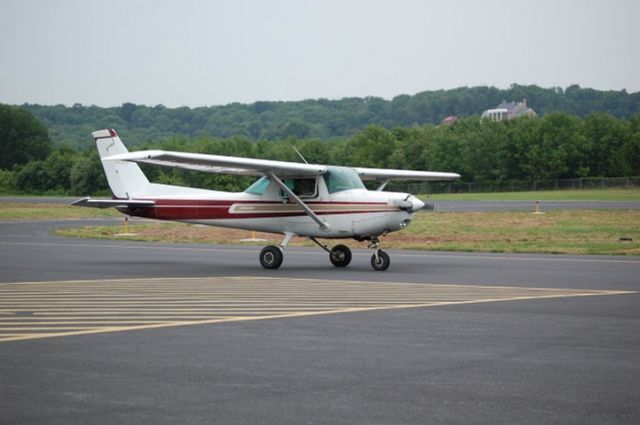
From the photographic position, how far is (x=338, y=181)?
25.5 metres

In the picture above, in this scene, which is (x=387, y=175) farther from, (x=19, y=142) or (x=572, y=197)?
(x=19, y=142)

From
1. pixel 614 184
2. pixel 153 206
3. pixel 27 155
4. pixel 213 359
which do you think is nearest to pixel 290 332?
pixel 213 359

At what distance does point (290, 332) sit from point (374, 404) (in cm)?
457

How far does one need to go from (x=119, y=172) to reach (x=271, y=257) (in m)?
6.06

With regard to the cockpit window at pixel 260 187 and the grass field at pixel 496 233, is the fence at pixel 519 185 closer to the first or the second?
the grass field at pixel 496 233

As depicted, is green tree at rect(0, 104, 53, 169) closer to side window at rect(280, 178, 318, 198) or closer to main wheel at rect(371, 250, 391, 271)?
side window at rect(280, 178, 318, 198)

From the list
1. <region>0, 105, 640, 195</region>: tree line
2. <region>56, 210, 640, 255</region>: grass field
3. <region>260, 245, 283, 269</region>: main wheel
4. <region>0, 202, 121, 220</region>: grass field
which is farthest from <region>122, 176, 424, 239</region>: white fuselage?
<region>0, 105, 640, 195</region>: tree line

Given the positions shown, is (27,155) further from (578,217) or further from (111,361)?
(111,361)

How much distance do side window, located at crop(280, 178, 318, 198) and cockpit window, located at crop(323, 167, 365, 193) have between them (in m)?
0.35

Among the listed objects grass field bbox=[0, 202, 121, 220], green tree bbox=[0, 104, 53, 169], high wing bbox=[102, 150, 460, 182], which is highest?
green tree bbox=[0, 104, 53, 169]

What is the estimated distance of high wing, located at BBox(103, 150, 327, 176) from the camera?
898 inches

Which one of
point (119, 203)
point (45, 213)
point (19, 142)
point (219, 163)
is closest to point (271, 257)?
point (219, 163)

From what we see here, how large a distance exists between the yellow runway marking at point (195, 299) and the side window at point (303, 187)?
13.0ft

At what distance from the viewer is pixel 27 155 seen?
474 feet
